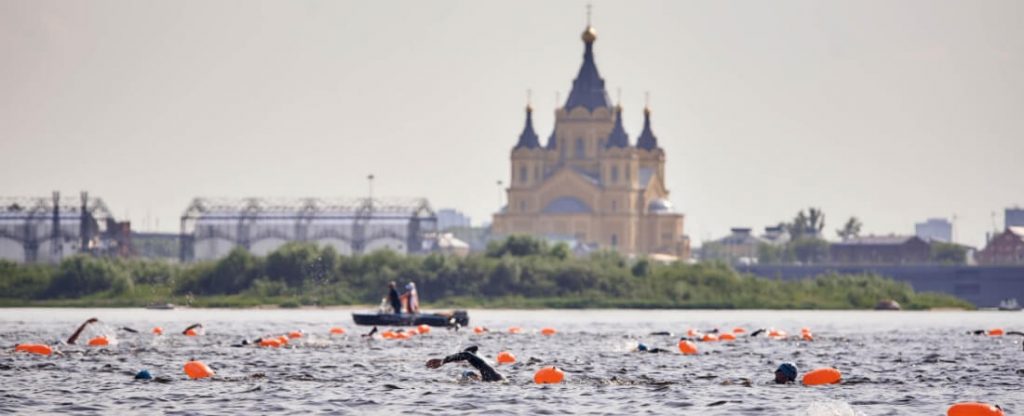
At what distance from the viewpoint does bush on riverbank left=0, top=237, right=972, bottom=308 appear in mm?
150875

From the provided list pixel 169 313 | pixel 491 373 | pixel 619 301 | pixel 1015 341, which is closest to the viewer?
pixel 491 373

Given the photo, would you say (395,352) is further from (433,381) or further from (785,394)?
(785,394)

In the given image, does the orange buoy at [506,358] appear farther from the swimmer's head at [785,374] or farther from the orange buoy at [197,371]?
the swimmer's head at [785,374]

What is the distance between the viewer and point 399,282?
506 feet

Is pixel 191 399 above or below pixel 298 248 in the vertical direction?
below

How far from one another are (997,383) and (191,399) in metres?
23.1

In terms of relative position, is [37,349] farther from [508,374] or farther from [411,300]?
[411,300]

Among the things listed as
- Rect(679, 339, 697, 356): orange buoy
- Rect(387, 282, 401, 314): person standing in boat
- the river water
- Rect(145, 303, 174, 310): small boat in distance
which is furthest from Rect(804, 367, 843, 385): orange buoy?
Rect(145, 303, 174, 310): small boat in distance

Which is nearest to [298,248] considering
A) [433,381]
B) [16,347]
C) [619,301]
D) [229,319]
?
[619,301]

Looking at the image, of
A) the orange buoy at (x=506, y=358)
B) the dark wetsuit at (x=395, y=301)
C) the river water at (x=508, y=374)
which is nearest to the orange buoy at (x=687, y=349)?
the river water at (x=508, y=374)

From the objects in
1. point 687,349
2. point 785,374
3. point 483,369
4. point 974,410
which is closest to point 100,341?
point 687,349

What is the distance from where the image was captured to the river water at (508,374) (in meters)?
49.7

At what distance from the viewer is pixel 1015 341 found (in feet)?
298

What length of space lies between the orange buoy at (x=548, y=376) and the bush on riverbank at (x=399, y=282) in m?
90.4
